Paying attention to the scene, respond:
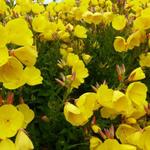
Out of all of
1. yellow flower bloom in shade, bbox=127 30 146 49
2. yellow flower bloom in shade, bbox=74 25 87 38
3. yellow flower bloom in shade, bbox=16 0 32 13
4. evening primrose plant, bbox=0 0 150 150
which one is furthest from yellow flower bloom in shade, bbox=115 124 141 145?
yellow flower bloom in shade, bbox=16 0 32 13

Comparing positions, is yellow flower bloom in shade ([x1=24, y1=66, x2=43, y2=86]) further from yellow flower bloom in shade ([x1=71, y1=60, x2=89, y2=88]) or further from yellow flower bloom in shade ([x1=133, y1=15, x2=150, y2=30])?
yellow flower bloom in shade ([x1=133, y1=15, x2=150, y2=30])

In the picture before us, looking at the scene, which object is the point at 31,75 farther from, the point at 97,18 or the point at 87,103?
the point at 97,18

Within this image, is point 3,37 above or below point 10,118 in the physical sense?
above

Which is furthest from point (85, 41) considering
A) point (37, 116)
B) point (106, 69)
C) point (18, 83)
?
point (18, 83)

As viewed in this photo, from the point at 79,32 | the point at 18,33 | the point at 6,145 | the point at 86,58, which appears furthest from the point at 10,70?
the point at 79,32

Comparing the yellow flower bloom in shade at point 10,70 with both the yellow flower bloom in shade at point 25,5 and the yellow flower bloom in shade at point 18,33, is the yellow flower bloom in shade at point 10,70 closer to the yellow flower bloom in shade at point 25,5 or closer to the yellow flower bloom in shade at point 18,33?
the yellow flower bloom in shade at point 18,33

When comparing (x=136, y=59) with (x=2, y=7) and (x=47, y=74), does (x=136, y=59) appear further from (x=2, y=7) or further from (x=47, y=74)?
(x=2, y=7)

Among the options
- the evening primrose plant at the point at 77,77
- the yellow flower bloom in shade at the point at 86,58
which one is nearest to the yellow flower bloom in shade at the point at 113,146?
the evening primrose plant at the point at 77,77
